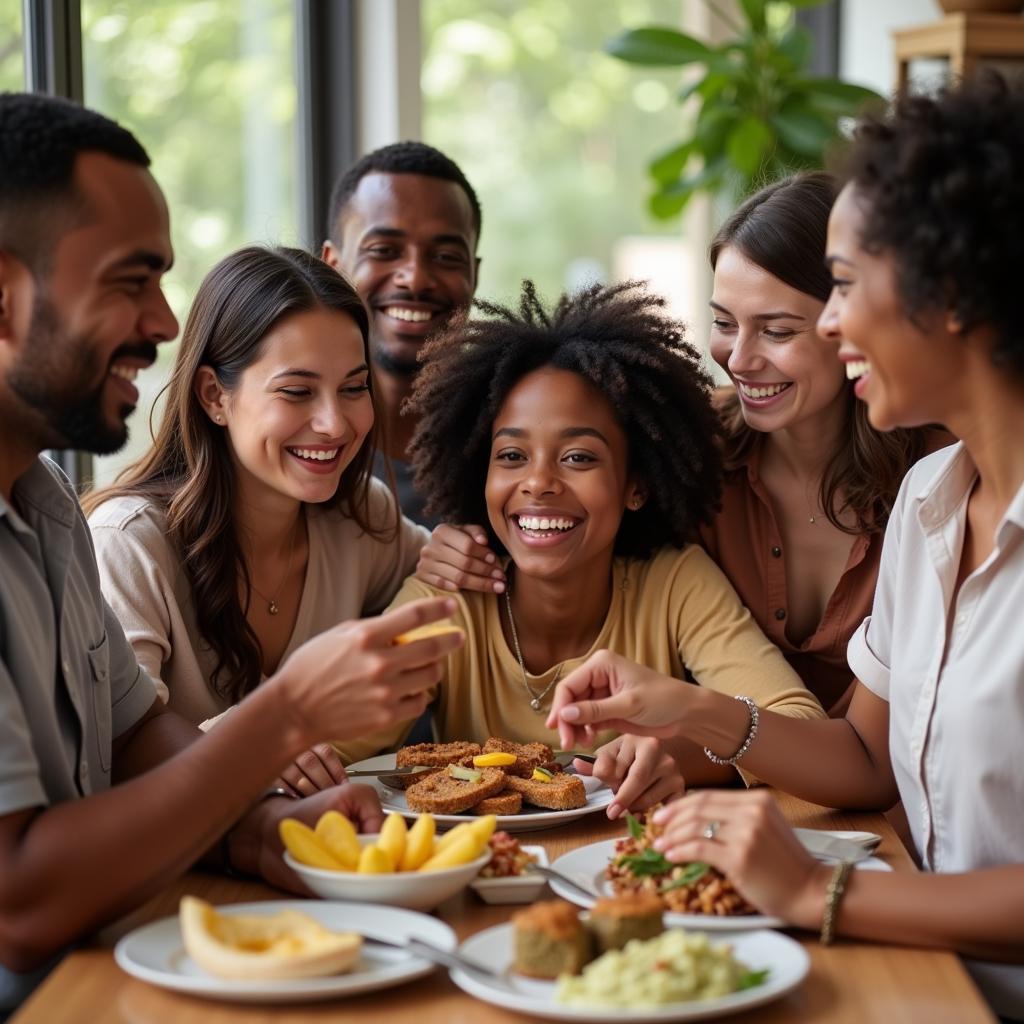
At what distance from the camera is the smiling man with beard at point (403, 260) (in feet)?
10.4

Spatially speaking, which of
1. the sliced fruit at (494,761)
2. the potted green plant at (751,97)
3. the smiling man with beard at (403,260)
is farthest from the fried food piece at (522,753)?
the potted green plant at (751,97)

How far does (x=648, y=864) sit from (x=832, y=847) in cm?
25

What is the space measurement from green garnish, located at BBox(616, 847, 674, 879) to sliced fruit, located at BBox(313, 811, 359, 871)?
0.97ft

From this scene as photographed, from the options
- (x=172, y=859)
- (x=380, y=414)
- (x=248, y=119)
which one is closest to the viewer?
(x=172, y=859)

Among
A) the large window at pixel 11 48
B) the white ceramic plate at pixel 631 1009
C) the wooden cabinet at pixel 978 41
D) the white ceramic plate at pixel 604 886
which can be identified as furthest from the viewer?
the wooden cabinet at pixel 978 41

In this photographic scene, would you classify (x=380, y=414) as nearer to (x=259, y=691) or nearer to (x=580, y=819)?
(x=580, y=819)

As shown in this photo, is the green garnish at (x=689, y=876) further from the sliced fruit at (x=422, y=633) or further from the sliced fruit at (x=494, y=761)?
the sliced fruit at (x=494, y=761)

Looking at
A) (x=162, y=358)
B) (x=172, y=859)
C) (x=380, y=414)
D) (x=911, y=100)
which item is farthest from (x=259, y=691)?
(x=162, y=358)

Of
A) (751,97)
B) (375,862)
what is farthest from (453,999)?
(751,97)

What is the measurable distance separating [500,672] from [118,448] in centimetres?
89

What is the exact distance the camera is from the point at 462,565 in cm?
234

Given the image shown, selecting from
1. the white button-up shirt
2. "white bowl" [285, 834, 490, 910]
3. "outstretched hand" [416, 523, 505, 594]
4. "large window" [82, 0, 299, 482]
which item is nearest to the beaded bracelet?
the white button-up shirt

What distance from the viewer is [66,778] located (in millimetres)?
1573

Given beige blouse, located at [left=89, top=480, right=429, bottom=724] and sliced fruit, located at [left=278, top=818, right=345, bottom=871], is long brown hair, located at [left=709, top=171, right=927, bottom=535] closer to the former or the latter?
beige blouse, located at [left=89, top=480, right=429, bottom=724]
